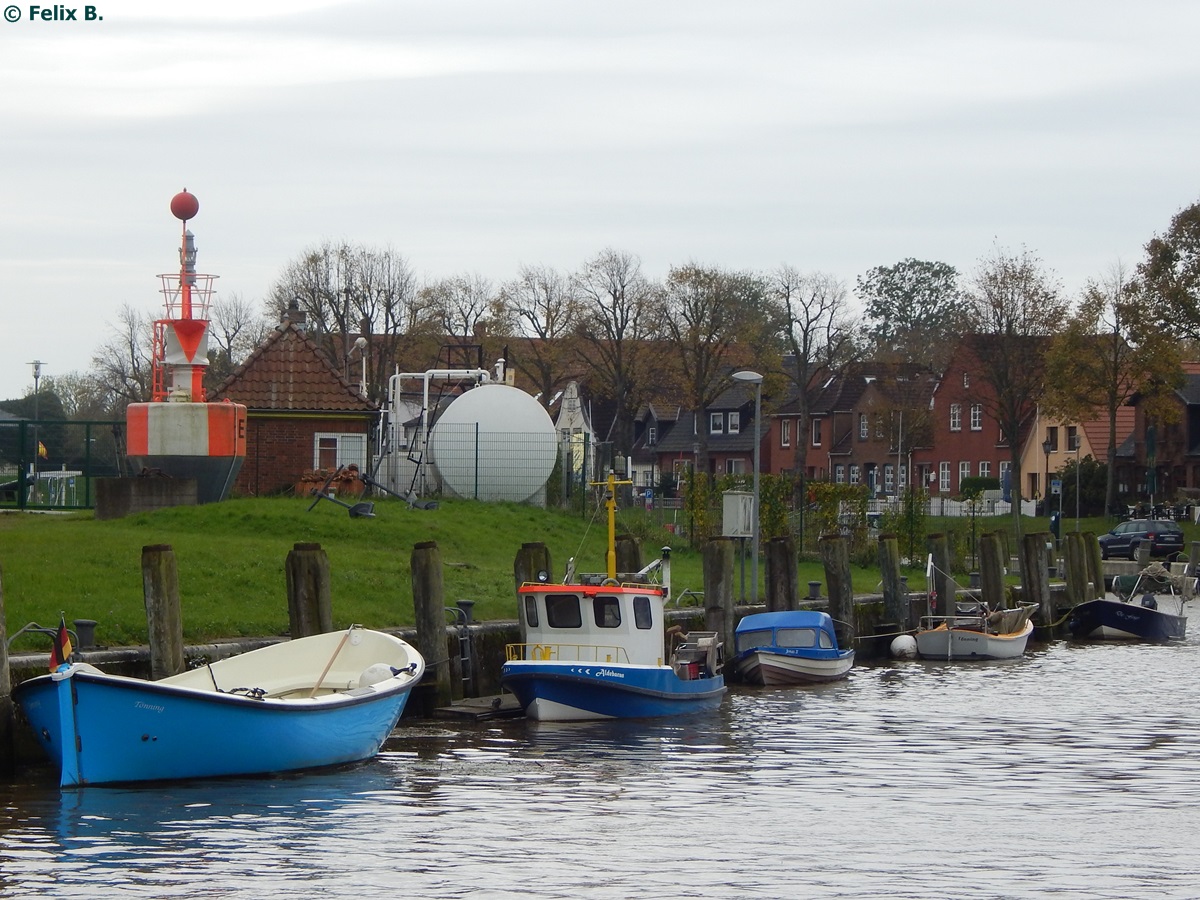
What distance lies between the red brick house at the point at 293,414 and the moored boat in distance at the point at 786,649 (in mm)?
18246

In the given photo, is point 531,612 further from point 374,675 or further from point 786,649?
point 786,649

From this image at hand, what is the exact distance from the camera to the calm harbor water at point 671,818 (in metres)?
13.2

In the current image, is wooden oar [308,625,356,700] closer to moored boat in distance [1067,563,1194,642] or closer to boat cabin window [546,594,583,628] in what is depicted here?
boat cabin window [546,594,583,628]

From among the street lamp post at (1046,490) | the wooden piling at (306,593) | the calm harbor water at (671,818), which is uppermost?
the street lamp post at (1046,490)

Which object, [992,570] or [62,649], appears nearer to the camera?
[62,649]

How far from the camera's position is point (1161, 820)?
16.0m

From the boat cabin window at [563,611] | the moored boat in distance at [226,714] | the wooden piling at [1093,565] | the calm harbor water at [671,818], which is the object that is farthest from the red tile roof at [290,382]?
the moored boat in distance at [226,714]

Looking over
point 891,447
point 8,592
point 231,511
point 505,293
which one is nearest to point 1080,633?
point 231,511

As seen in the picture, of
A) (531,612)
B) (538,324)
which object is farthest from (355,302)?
(531,612)

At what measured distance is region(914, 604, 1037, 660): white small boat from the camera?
108ft

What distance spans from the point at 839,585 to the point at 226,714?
16512mm

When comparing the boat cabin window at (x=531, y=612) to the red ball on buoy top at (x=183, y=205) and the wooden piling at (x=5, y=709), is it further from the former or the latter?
the red ball on buoy top at (x=183, y=205)

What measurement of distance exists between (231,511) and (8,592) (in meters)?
13.2

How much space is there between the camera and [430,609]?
21.6m
